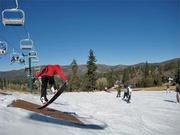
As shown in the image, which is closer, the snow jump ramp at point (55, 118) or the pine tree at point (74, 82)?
the snow jump ramp at point (55, 118)

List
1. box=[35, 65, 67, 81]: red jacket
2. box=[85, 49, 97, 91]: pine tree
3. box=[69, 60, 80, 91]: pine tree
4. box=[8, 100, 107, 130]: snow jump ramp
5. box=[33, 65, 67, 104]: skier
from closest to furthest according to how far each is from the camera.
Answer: box=[8, 100, 107, 130]: snow jump ramp
box=[33, 65, 67, 104]: skier
box=[35, 65, 67, 81]: red jacket
box=[85, 49, 97, 91]: pine tree
box=[69, 60, 80, 91]: pine tree

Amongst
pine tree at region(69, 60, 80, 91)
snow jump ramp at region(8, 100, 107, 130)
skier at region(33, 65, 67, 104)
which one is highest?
pine tree at region(69, 60, 80, 91)

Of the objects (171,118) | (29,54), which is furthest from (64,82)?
(29,54)

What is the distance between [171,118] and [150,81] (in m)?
128

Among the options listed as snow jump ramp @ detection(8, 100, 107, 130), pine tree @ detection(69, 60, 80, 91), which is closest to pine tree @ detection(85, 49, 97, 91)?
pine tree @ detection(69, 60, 80, 91)

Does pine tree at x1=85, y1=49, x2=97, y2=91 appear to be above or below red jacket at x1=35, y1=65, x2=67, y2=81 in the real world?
above

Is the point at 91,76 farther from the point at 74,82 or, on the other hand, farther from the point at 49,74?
the point at 49,74

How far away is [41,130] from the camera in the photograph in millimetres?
7684

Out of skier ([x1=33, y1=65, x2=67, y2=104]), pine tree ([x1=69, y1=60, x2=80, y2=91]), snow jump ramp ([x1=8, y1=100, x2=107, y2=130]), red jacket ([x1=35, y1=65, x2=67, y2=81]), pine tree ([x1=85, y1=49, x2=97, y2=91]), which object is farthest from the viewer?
pine tree ([x1=69, y1=60, x2=80, y2=91])

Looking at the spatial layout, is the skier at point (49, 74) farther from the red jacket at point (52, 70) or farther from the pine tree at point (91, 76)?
the pine tree at point (91, 76)

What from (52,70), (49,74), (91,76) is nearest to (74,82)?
(91,76)

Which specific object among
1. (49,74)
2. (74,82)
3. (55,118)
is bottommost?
(55,118)

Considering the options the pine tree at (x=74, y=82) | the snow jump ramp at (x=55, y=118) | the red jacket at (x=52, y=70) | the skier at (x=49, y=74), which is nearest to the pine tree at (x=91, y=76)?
the pine tree at (x=74, y=82)

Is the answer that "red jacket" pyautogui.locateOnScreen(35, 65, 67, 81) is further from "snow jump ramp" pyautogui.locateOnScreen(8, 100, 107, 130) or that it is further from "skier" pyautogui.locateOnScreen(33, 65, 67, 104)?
"snow jump ramp" pyautogui.locateOnScreen(8, 100, 107, 130)
